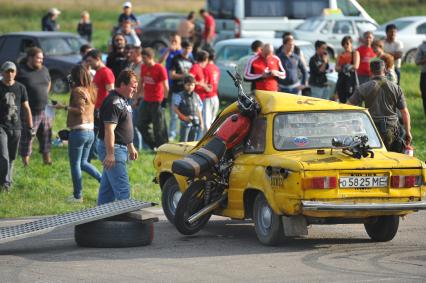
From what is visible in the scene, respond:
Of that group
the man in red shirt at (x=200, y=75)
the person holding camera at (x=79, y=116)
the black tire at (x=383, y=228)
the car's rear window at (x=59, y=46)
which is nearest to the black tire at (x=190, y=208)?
the black tire at (x=383, y=228)

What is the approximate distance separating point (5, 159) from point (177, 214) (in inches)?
189

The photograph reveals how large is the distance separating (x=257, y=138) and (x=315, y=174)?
4.12 ft

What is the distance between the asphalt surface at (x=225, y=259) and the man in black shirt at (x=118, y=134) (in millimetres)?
739

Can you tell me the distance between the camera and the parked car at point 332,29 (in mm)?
35781

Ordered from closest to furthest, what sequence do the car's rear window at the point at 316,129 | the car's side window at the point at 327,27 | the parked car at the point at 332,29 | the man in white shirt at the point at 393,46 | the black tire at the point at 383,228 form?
the car's rear window at the point at 316,129, the black tire at the point at 383,228, the man in white shirt at the point at 393,46, the parked car at the point at 332,29, the car's side window at the point at 327,27

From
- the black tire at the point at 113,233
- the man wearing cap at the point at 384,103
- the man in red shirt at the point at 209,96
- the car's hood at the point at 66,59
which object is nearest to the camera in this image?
the black tire at the point at 113,233

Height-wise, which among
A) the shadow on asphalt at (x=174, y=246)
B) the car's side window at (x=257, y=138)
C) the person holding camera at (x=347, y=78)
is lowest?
the shadow on asphalt at (x=174, y=246)

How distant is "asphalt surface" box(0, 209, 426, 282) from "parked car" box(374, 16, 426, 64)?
22172mm

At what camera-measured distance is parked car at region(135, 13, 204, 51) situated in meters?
40.2

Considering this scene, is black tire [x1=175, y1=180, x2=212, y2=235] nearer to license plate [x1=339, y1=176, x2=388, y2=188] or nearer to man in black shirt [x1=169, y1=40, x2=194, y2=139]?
license plate [x1=339, y1=176, x2=388, y2=188]

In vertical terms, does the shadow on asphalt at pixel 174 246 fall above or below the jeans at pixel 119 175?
below

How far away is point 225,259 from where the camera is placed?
1119cm

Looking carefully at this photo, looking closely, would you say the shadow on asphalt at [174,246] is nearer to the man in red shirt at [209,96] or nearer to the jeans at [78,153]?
the jeans at [78,153]

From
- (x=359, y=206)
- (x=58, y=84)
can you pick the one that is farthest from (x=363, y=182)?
(x=58, y=84)
